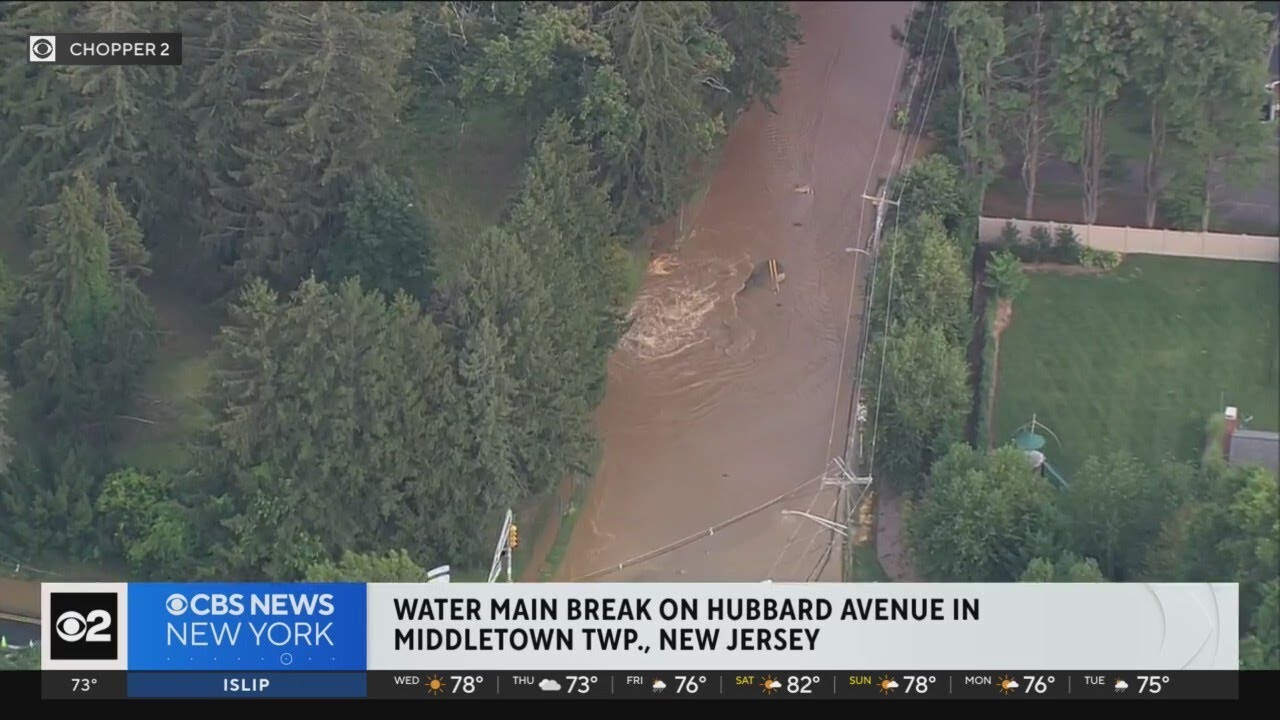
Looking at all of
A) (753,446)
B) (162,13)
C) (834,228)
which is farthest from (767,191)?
(162,13)

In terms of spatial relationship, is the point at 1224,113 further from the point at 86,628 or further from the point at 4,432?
the point at 86,628

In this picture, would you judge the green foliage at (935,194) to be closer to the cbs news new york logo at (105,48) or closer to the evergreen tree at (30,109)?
the cbs news new york logo at (105,48)

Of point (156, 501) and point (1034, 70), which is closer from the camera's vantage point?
point (156, 501)

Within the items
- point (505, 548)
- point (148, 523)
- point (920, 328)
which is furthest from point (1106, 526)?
point (148, 523)

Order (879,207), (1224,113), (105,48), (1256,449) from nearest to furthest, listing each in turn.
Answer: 1. (1256,449)
2. (105,48)
3. (1224,113)
4. (879,207)

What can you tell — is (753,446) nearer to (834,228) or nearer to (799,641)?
(834,228)

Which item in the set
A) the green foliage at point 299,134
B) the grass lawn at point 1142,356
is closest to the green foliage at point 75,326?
the green foliage at point 299,134

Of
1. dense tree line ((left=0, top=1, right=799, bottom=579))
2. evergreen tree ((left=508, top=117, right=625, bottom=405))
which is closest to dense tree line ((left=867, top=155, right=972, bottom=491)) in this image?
dense tree line ((left=0, top=1, right=799, bottom=579))
